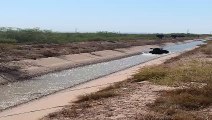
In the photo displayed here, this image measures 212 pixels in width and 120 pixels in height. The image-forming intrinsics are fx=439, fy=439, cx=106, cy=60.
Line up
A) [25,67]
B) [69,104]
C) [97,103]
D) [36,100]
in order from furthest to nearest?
1. [25,67]
2. [36,100]
3. [69,104]
4. [97,103]

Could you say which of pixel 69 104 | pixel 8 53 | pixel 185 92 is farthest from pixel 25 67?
pixel 185 92

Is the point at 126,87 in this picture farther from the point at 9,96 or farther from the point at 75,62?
the point at 75,62

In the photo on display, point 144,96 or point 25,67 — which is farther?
point 25,67

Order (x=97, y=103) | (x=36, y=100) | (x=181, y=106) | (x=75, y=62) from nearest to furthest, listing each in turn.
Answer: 1. (x=181, y=106)
2. (x=97, y=103)
3. (x=36, y=100)
4. (x=75, y=62)

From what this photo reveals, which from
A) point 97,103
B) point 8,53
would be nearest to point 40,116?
point 97,103

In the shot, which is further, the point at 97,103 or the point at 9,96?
the point at 9,96

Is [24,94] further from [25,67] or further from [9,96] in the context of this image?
[25,67]

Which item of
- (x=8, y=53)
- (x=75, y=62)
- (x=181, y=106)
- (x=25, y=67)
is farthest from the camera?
(x=75, y=62)

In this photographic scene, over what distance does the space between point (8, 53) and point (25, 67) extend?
7.60 metres

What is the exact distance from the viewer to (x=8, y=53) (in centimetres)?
3888

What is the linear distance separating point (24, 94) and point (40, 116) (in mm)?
6558

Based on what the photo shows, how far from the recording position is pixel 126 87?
845 inches

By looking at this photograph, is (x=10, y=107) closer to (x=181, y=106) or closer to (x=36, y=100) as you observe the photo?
(x=36, y=100)

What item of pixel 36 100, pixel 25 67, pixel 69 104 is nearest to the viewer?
pixel 69 104
